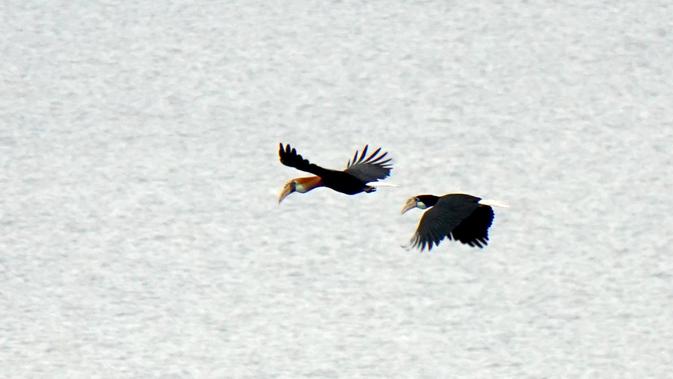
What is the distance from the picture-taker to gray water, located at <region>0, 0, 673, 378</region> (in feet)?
19.5

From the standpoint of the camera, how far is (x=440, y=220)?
4.29m

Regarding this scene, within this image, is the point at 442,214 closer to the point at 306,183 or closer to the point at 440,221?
the point at 440,221

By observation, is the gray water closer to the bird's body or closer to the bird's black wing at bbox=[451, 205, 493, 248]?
the bird's black wing at bbox=[451, 205, 493, 248]

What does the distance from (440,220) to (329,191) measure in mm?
2535

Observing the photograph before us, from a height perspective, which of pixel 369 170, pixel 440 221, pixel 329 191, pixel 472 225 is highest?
pixel 329 191

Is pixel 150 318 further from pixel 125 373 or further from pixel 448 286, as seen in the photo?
pixel 448 286

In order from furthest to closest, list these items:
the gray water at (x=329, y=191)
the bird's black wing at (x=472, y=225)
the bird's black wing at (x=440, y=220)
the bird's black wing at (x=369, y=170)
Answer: the gray water at (x=329, y=191)
the bird's black wing at (x=472, y=225)
the bird's black wing at (x=369, y=170)
the bird's black wing at (x=440, y=220)

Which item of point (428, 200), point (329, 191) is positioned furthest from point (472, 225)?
point (329, 191)

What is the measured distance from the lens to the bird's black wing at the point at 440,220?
4.23 m

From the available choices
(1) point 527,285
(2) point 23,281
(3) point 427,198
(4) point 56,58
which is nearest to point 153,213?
(2) point 23,281

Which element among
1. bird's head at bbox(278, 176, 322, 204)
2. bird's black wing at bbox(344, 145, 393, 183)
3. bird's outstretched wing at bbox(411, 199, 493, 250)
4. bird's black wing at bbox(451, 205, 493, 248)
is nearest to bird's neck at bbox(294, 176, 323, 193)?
bird's head at bbox(278, 176, 322, 204)

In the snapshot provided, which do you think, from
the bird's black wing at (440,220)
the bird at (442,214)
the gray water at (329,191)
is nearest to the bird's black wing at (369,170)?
the bird at (442,214)

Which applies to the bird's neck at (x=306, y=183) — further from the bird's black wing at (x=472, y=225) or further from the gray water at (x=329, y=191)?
the gray water at (x=329, y=191)

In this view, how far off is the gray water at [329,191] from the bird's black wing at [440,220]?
1.59 m
